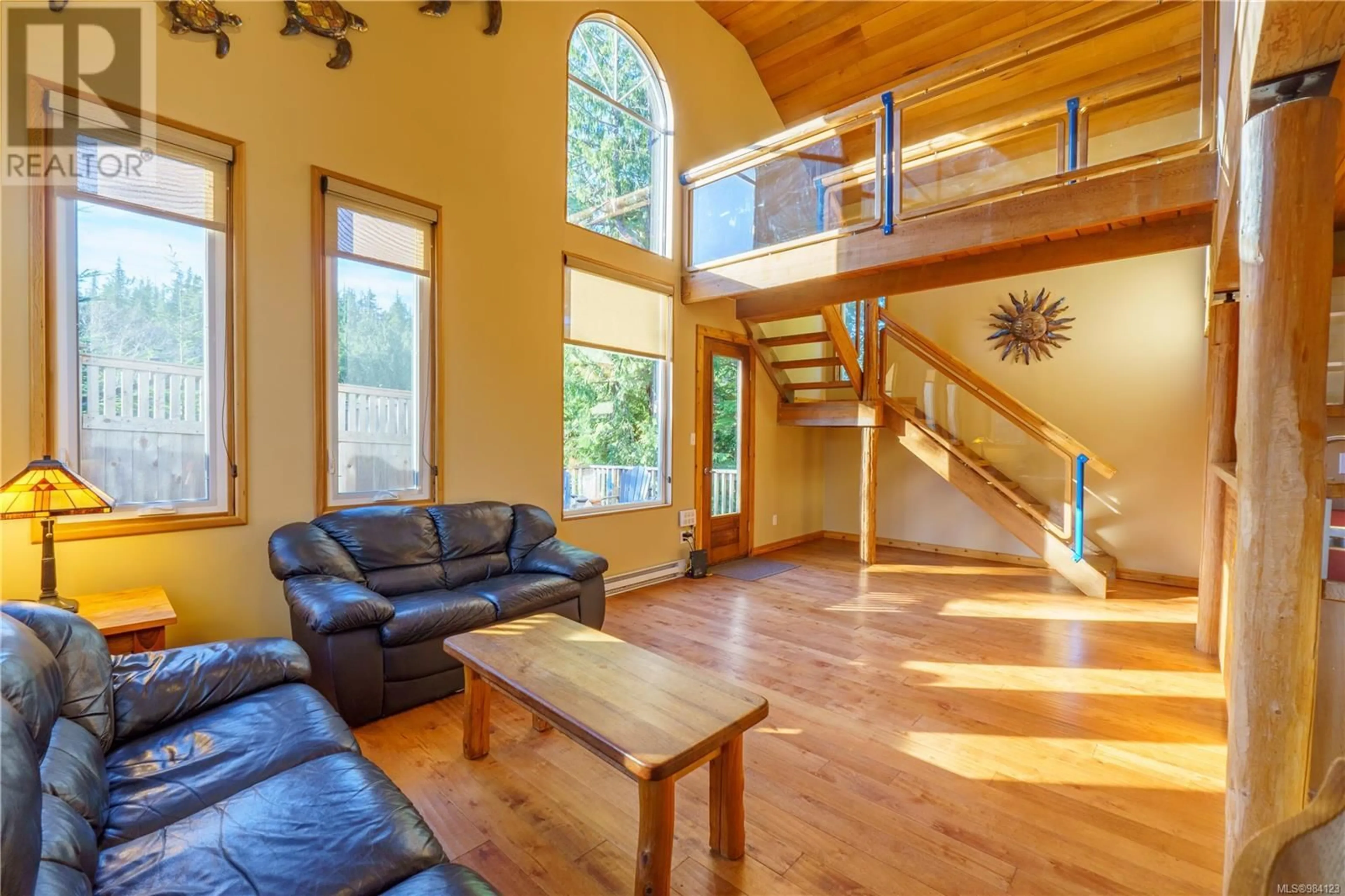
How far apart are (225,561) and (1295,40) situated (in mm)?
4336

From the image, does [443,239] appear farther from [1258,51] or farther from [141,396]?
[1258,51]

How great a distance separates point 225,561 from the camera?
2854 millimetres

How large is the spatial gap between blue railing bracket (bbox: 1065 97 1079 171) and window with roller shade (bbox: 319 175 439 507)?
3.86 m

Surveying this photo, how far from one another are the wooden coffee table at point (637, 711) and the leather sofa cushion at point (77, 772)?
96 cm

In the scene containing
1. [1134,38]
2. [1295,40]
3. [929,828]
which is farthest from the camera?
[1134,38]

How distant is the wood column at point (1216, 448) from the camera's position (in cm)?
325

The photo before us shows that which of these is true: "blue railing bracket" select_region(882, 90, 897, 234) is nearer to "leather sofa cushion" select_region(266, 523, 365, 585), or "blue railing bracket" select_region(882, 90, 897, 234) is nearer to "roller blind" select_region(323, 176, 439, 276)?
"roller blind" select_region(323, 176, 439, 276)

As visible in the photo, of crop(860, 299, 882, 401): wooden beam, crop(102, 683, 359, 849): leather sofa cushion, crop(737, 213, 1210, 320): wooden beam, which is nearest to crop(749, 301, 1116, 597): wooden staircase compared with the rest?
crop(860, 299, 882, 401): wooden beam

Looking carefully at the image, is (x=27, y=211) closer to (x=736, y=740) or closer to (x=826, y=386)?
(x=736, y=740)

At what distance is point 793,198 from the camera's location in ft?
14.9

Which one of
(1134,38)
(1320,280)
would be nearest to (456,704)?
(1320,280)

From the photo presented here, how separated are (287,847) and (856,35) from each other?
23.5 ft

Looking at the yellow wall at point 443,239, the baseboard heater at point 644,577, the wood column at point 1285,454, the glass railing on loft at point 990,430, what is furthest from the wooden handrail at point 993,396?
the wood column at point 1285,454

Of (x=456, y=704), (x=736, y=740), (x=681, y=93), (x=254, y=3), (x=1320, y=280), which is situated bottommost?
(x=456, y=704)
